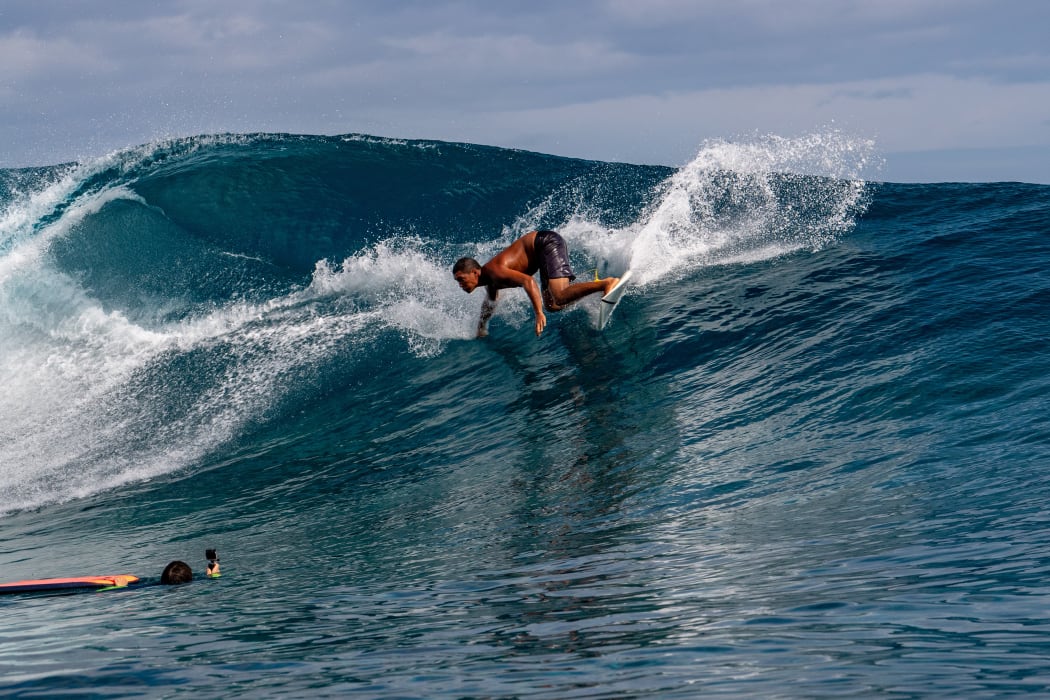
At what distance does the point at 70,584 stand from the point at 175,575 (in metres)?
0.74

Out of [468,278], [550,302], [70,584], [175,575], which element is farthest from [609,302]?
[70,584]

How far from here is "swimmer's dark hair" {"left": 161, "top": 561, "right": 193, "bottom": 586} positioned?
19.5ft

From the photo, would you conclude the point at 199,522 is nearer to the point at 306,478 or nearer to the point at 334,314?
the point at 306,478

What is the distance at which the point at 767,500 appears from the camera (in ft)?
19.9

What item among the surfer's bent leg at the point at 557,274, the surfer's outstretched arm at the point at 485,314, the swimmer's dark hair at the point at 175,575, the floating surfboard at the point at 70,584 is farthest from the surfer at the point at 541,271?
the floating surfboard at the point at 70,584

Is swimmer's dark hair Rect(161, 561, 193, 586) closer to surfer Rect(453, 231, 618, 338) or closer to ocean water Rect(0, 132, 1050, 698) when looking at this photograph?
ocean water Rect(0, 132, 1050, 698)

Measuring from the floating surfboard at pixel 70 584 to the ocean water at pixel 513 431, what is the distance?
13 cm

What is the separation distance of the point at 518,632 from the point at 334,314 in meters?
9.82

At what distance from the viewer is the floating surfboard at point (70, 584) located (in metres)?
6.02

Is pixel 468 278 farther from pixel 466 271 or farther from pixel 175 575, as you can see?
pixel 175 575

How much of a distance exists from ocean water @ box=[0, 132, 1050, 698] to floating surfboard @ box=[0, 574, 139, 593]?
0.42 feet

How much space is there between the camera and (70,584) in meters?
6.07

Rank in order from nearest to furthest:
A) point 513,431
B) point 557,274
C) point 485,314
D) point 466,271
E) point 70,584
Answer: point 70,584, point 513,431, point 466,271, point 557,274, point 485,314

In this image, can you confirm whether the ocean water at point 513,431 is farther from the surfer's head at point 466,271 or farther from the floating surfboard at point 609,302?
the surfer's head at point 466,271
